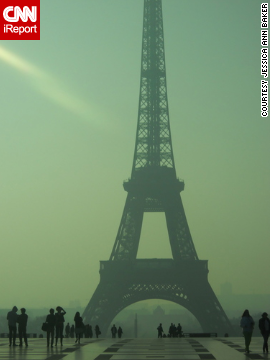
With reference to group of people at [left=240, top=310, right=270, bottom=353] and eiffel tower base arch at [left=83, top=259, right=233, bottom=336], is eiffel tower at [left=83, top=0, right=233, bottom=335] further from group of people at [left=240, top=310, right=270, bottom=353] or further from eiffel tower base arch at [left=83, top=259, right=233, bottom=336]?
group of people at [left=240, top=310, right=270, bottom=353]

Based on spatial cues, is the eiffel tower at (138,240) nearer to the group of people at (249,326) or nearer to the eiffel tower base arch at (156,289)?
the eiffel tower base arch at (156,289)

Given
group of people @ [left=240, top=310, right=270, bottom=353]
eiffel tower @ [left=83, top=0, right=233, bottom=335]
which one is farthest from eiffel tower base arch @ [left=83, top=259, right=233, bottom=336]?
group of people @ [left=240, top=310, right=270, bottom=353]

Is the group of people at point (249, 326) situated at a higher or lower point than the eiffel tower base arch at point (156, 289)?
lower

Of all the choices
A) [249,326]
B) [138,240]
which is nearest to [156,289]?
[138,240]

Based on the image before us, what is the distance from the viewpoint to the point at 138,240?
254ft

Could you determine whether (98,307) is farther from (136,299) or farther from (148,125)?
(148,125)

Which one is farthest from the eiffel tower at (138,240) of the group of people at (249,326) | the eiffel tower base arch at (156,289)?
the group of people at (249,326)

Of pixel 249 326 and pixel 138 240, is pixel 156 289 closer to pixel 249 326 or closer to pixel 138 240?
pixel 138 240

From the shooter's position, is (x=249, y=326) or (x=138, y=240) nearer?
(x=249, y=326)

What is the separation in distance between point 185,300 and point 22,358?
181ft

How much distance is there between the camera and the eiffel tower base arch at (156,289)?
72.3 metres

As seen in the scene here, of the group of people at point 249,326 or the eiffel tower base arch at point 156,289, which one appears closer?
the group of people at point 249,326

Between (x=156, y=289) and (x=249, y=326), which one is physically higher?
(x=156, y=289)

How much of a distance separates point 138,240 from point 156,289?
6.08 meters
